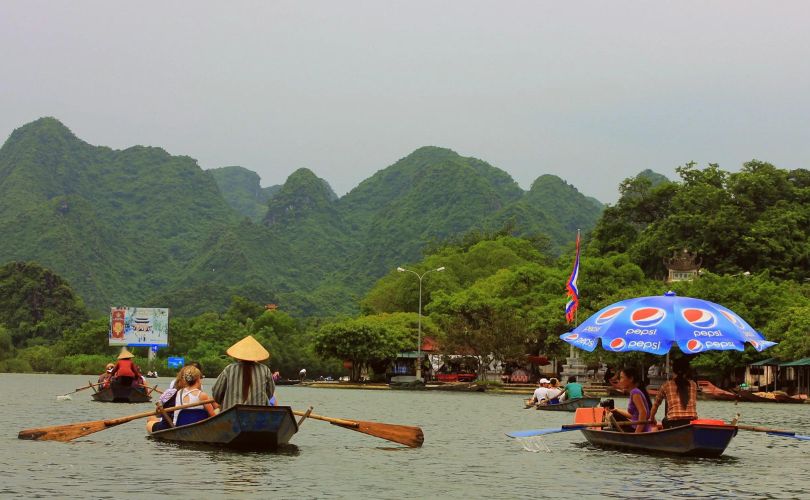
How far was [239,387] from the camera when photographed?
18.2 m

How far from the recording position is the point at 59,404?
120ft

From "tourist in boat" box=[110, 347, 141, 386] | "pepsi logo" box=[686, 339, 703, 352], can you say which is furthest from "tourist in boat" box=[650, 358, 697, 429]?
"tourist in boat" box=[110, 347, 141, 386]

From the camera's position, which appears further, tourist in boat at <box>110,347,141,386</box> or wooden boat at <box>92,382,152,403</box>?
wooden boat at <box>92,382,152,403</box>

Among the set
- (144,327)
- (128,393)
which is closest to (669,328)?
(128,393)

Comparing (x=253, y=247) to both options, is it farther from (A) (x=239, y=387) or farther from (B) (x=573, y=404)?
(A) (x=239, y=387)

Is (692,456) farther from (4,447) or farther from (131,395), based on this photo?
(131,395)

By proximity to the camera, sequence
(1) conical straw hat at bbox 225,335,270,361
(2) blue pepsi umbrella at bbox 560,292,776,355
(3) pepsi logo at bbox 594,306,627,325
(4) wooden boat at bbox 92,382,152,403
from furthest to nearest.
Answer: (4) wooden boat at bbox 92,382,152,403 → (3) pepsi logo at bbox 594,306,627,325 → (2) blue pepsi umbrella at bbox 560,292,776,355 → (1) conical straw hat at bbox 225,335,270,361

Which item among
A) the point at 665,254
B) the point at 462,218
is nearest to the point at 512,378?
the point at 665,254

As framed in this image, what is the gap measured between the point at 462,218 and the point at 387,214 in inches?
732

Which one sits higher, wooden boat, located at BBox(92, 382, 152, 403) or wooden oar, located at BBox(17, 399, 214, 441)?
wooden boat, located at BBox(92, 382, 152, 403)

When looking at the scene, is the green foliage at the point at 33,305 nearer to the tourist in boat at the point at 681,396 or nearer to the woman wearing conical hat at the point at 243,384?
the woman wearing conical hat at the point at 243,384

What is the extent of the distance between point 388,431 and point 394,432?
5.0 inches

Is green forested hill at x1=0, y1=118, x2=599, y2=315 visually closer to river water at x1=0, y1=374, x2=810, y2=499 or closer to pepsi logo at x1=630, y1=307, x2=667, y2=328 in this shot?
river water at x1=0, y1=374, x2=810, y2=499

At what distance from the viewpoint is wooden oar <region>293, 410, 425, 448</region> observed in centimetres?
1942
